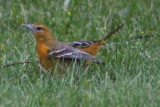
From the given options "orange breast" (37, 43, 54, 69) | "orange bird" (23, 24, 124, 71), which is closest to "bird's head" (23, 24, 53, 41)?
"orange bird" (23, 24, 124, 71)

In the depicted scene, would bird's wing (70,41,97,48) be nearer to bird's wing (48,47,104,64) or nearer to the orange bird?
the orange bird

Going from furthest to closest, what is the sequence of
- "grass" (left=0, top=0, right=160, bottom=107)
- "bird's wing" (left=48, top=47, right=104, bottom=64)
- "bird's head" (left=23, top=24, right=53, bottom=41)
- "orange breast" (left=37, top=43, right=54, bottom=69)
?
1. "bird's head" (left=23, top=24, right=53, bottom=41)
2. "orange breast" (left=37, top=43, right=54, bottom=69)
3. "bird's wing" (left=48, top=47, right=104, bottom=64)
4. "grass" (left=0, top=0, right=160, bottom=107)

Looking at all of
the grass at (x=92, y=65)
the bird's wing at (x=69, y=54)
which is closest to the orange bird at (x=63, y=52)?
the bird's wing at (x=69, y=54)

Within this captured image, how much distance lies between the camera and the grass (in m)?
5.44

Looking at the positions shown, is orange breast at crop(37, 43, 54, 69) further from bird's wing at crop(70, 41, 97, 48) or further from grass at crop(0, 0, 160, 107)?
bird's wing at crop(70, 41, 97, 48)

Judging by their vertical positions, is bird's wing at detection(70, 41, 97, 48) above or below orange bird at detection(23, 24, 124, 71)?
above

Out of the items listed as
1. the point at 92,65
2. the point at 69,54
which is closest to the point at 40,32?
A: the point at 69,54

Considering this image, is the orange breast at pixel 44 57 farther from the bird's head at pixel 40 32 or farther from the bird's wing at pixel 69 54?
the bird's head at pixel 40 32

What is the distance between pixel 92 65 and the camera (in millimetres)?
6793

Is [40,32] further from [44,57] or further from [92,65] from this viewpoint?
[92,65]

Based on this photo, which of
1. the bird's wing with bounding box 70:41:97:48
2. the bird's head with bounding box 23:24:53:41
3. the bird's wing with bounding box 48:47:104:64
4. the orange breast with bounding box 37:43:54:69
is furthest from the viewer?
the bird's head with bounding box 23:24:53:41

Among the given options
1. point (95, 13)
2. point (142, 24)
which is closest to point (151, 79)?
point (142, 24)

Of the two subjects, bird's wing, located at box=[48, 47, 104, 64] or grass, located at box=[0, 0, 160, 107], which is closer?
grass, located at box=[0, 0, 160, 107]

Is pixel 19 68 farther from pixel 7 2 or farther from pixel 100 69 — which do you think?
pixel 7 2
